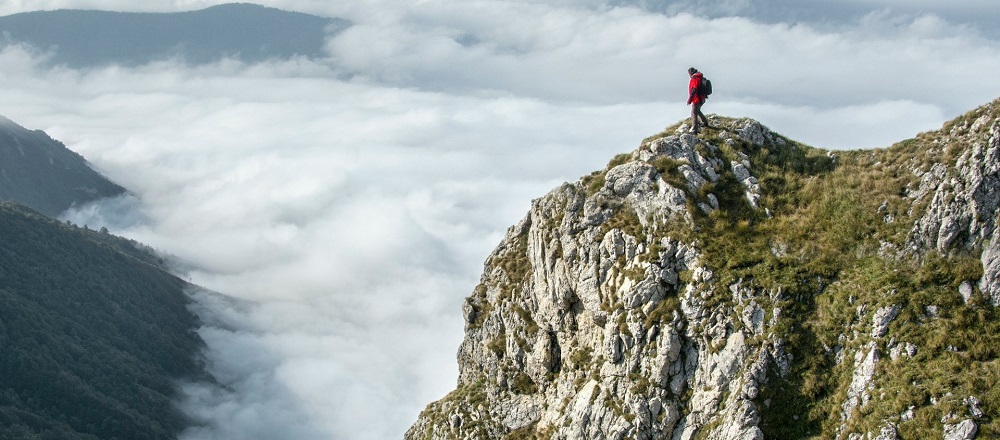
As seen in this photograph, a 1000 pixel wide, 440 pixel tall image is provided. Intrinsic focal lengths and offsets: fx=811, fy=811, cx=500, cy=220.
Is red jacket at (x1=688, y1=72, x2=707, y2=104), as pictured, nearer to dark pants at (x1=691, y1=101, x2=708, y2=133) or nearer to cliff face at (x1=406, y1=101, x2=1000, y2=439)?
dark pants at (x1=691, y1=101, x2=708, y2=133)

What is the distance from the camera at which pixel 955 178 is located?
3991cm

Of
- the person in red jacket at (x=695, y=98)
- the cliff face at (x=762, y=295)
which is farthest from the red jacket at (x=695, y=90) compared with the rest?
the cliff face at (x=762, y=295)

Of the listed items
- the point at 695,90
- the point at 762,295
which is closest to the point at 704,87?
the point at 695,90

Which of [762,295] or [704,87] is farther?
[704,87]

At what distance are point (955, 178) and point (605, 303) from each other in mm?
18720

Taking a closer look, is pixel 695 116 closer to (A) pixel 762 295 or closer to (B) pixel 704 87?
(B) pixel 704 87

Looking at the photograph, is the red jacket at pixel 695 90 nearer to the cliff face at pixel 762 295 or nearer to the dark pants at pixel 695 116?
the dark pants at pixel 695 116

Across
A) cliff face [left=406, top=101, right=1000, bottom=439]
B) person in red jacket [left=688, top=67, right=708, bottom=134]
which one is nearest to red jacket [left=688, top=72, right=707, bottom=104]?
person in red jacket [left=688, top=67, right=708, bottom=134]

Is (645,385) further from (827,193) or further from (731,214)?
(827,193)

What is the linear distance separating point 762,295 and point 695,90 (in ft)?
53.7

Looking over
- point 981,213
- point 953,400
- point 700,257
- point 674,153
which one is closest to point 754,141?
point 674,153

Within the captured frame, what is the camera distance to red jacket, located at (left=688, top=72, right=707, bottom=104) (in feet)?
167

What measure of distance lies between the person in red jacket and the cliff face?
4.17 feet

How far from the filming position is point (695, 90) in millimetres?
51438
